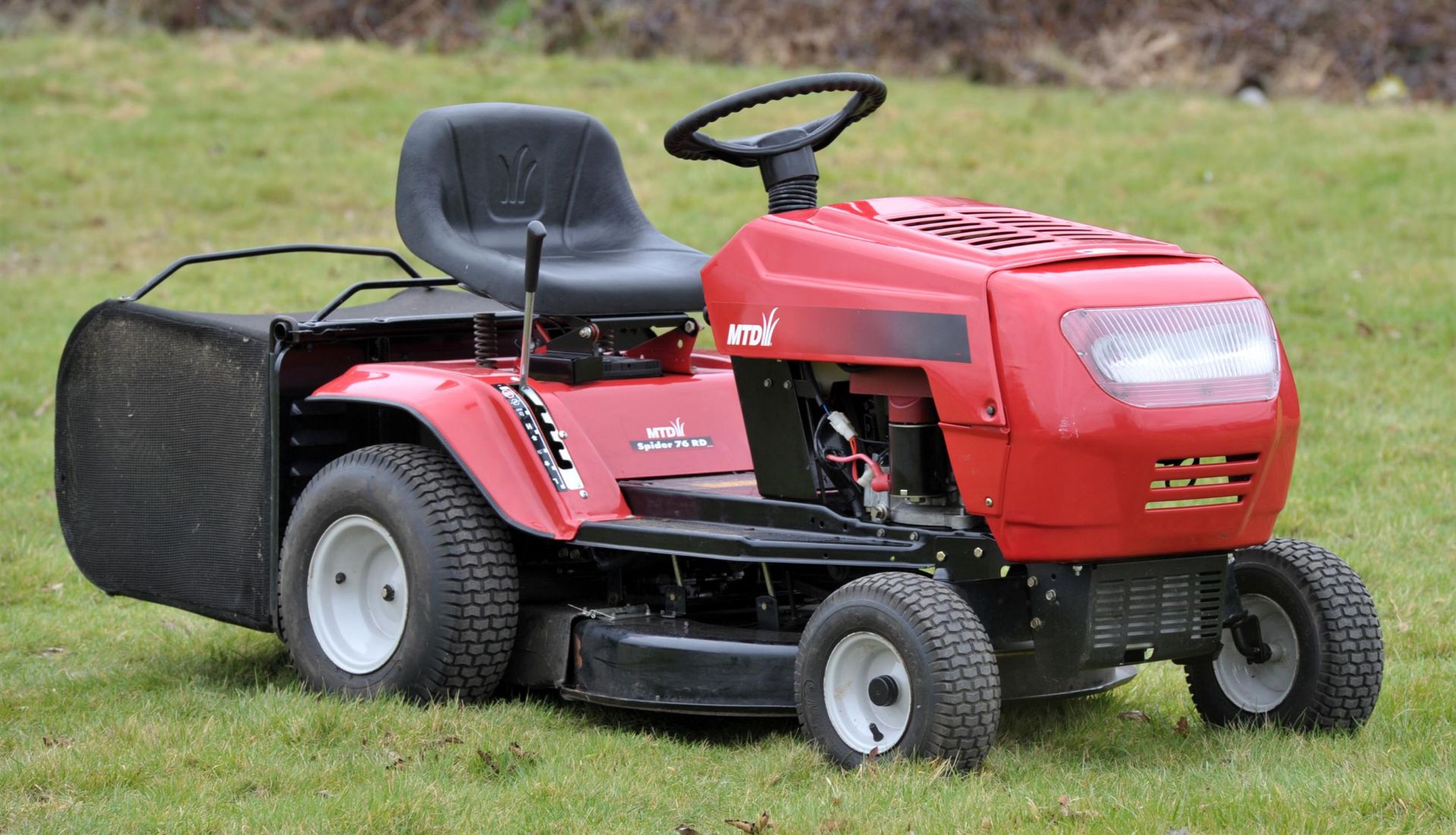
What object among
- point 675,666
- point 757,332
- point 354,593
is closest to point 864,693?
point 675,666

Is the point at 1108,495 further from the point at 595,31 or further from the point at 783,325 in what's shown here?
the point at 595,31

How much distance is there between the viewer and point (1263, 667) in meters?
4.36

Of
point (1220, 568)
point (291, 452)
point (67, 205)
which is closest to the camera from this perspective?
point (1220, 568)

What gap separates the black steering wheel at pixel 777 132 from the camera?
4453mm

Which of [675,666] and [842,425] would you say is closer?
[842,425]

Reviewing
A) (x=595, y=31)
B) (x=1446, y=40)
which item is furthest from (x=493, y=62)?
(x=1446, y=40)

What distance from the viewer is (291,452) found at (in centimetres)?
509

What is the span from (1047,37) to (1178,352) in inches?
518

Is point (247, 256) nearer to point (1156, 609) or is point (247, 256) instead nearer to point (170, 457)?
point (170, 457)

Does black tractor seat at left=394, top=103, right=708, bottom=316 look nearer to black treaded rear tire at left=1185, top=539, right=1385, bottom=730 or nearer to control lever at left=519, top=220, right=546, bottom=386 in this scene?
control lever at left=519, top=220, right=546, bottom=386

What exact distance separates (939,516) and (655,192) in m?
8.47

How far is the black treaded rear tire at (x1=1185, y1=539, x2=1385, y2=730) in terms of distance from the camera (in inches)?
163

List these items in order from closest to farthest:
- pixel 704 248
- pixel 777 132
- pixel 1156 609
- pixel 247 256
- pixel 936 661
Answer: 1. pixel 936 661
2. pixel 1156 609
3. pixel 777 132
4. pixel 247 256
5. pixel 704 248

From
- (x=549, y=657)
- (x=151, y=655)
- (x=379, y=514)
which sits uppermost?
(x=379, y=514)
